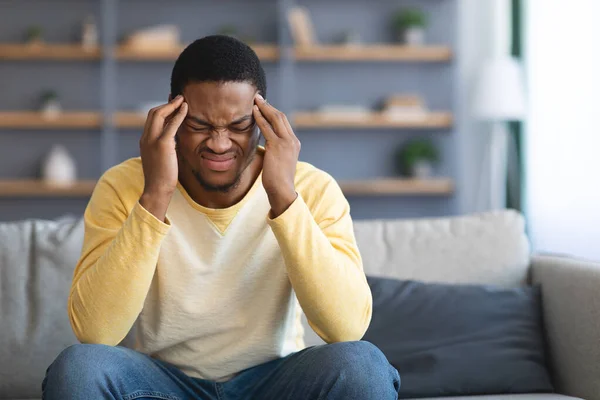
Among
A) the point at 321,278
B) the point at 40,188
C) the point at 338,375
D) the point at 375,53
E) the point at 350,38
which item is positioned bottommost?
the point at 40,188

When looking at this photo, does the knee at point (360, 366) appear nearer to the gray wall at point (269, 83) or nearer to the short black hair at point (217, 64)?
the short black hair at point (217, 64)

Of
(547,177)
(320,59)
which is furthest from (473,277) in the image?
(320,59)

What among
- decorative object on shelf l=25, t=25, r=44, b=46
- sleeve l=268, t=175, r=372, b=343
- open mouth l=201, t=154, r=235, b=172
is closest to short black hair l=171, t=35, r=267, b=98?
open mouth l=201, t=154, r=235, b=172

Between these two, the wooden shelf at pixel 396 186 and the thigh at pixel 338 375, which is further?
the wooden shelf at pixel 396 186

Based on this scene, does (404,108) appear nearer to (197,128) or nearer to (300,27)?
(300,27)

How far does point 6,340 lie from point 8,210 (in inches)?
134

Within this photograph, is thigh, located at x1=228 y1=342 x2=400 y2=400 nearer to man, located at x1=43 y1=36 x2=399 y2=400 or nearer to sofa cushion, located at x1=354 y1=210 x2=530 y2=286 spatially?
man, located at x1=43 y1=36 x2=399 y2=400

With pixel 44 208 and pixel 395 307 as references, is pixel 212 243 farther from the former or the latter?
pixel 44 208

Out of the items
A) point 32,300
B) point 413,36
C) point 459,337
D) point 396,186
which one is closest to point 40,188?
point 396,186

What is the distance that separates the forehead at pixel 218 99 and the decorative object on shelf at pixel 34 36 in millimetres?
3858

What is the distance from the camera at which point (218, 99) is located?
5.00 feet

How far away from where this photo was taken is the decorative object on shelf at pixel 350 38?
201 inches

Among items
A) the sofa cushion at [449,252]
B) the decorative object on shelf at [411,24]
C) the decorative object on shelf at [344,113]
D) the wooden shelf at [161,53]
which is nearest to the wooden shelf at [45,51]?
the wooden shelf at [161,53]

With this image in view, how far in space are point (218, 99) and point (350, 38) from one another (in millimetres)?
3714
